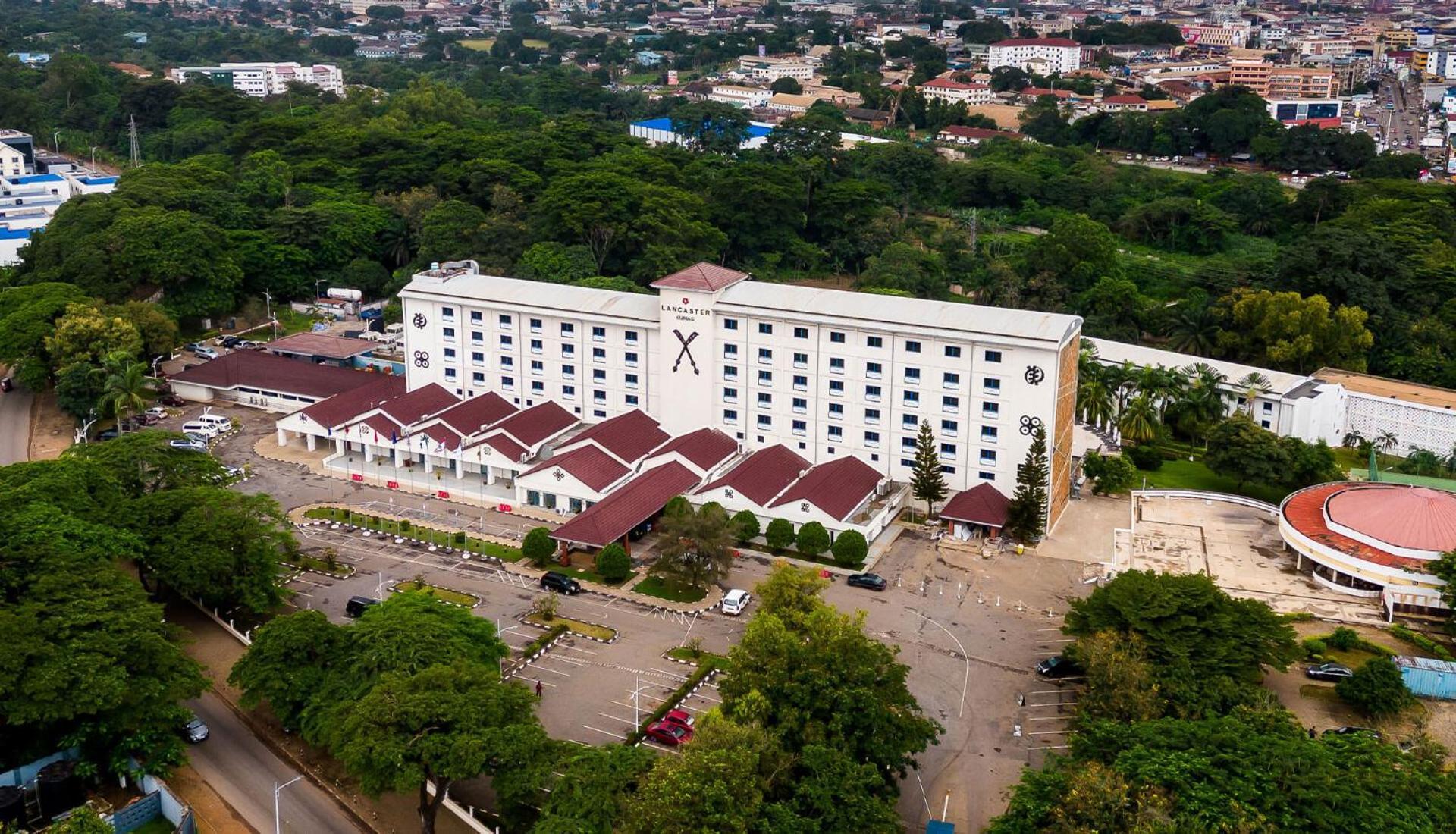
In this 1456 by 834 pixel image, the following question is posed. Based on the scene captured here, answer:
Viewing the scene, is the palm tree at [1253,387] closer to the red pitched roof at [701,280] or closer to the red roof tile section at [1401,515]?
the red roof tile section at [1401,515]

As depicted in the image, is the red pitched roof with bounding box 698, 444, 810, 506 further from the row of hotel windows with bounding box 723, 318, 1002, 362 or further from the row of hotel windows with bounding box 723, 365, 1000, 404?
the row of hotel windows with bounding box 723, 318, 1002, 362

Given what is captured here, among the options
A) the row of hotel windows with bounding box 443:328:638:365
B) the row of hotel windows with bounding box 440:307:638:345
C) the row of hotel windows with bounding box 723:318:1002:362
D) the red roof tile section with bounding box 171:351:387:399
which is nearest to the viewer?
the row of hotel windows with bounding box 723:318:1002:362

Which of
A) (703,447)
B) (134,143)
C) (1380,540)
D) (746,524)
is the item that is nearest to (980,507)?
(746,524)

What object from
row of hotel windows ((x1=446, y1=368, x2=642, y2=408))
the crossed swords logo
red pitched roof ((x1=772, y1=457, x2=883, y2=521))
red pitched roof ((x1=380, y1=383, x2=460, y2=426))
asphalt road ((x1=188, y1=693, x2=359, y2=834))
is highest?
the crossed swords logo

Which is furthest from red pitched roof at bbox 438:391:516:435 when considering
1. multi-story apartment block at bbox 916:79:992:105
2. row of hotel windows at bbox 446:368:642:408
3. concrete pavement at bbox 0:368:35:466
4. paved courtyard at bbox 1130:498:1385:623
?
multi-story apartment block at bbox 916:79:992:105

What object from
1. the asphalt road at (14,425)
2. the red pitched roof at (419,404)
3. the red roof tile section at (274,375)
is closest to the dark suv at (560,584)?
the red pitched roof at (419,404)

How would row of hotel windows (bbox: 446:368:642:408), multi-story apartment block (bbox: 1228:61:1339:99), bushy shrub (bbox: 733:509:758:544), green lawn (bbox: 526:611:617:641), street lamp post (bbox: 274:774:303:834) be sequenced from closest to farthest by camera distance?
1. street lamp post (bbox: 274:774:303:834)
2. green lawn (bbox: 526:611:617:641)
3. bushy shrub (bbox: 733:509:758:544)
4. row of hotel windows (bbox: 446:368:642:408)
5. multi-story apartment block (bbox: 1228:61:1339:99)

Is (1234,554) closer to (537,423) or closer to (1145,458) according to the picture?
(1145,458)
